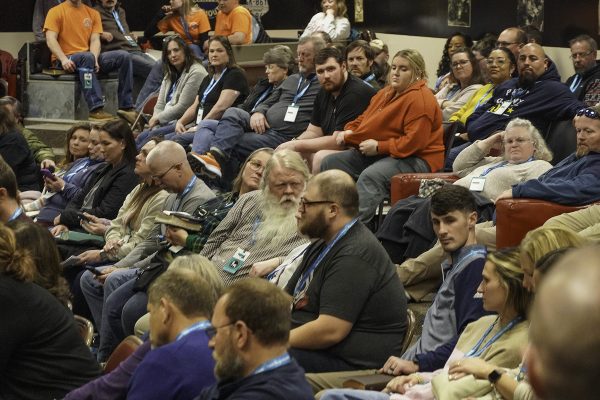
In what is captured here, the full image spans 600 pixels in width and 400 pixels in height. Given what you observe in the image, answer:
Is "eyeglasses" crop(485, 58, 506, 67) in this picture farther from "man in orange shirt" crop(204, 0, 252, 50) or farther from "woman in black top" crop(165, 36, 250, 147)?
"man in orange shirt" crop(204, 0, 252, 50)

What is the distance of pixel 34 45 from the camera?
406 inches

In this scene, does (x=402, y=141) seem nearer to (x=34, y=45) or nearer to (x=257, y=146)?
(x=257, y=146)

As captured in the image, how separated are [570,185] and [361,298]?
1696mm

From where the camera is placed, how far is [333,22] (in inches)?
413

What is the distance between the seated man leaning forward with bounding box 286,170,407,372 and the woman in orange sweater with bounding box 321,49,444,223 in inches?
84.0

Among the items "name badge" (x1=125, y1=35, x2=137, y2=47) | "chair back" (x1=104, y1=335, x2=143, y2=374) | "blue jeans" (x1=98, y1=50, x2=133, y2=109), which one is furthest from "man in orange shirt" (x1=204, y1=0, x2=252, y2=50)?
"chair back" (x1=104, y1=335, x2=143, y2=374)

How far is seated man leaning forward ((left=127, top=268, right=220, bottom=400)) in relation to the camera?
309 centimetres

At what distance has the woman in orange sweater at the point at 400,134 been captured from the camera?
616 cm

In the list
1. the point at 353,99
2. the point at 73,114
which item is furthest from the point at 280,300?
the point at 73,114

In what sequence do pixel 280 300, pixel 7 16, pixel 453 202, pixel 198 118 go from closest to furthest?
1. pixel 280 300
2. pixel 453 202
3. pixel 198 118
4. pixel 7 16

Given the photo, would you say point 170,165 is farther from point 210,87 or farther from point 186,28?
point 186,28

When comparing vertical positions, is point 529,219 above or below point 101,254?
above

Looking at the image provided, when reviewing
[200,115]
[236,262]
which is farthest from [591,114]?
[200,115]

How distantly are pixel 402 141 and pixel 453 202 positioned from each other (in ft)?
6.94
